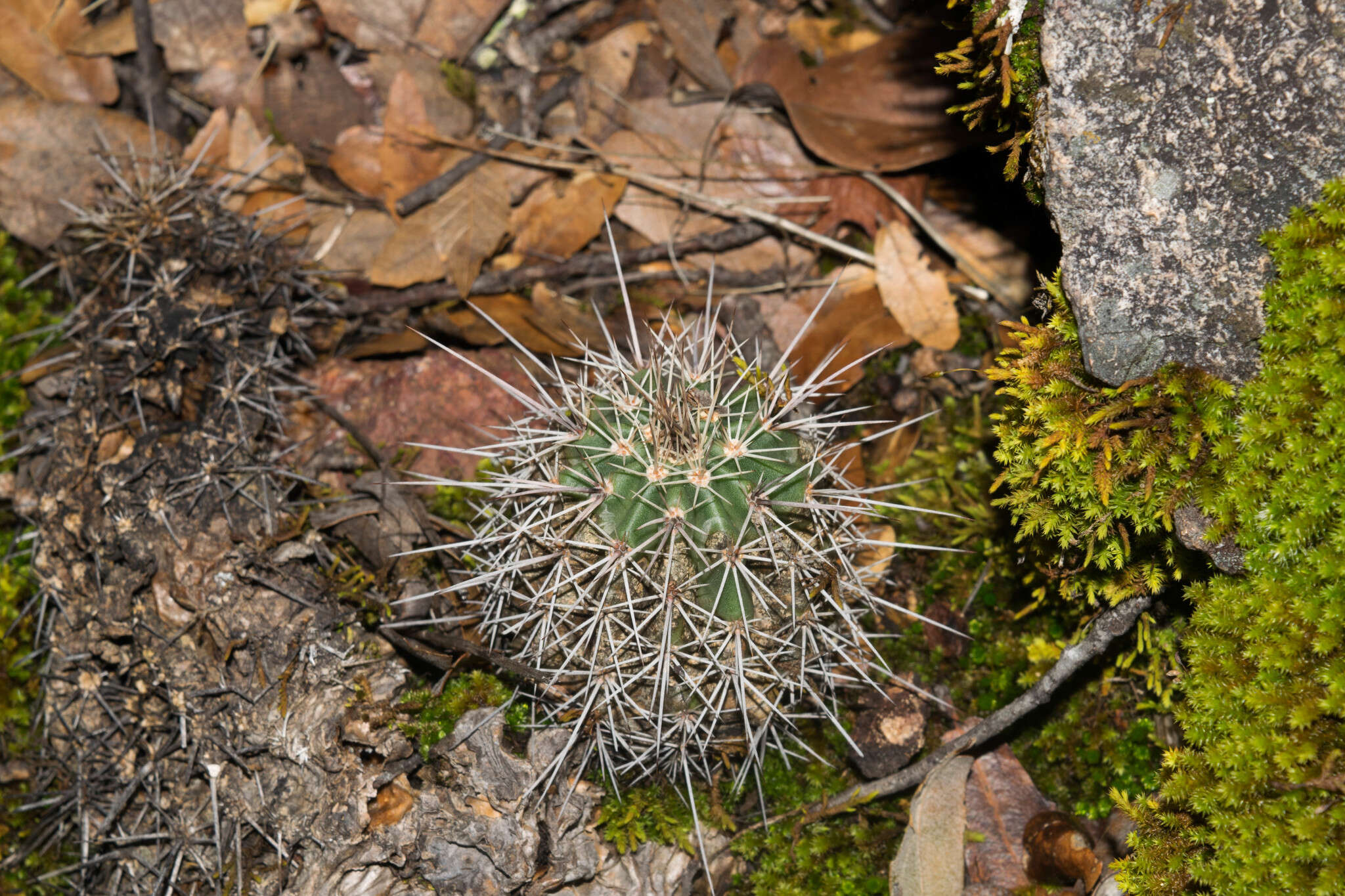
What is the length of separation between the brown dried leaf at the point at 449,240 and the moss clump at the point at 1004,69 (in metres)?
2.09

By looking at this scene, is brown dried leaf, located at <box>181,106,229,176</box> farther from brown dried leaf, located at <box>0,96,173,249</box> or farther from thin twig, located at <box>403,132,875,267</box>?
thin twig, located at <box>403,132,875,267</box>

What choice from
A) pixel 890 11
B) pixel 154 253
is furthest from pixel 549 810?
pixel 890 11

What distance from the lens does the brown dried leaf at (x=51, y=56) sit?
13.6 feet

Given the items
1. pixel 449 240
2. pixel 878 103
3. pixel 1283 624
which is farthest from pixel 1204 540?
pixel 449 240

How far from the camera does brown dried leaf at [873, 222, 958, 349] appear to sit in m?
3.78

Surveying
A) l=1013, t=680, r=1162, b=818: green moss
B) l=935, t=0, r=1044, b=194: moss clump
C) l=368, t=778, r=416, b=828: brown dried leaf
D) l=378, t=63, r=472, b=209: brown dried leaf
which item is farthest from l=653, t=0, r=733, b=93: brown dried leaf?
l=368, t=778, r=416, b=828: brown dried leaf

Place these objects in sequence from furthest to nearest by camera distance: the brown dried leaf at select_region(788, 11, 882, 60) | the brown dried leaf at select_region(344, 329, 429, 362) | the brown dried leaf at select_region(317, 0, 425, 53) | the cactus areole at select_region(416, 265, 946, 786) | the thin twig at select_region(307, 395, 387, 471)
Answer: the brown dried leaf at select_region(317, 0, 425, 53), the brown dried leaf at select_region(788, 11, 882, 60), the brown dried leaf at select_region(344, 329, 429, 362), the thin twig at select_region(307, 395, 387, 471), the cactus areole at select_region(416, 265, 946, 786)

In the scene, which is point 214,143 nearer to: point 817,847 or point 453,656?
point 453,656

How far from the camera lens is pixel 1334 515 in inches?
86.8

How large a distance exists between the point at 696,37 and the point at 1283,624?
3553 mm

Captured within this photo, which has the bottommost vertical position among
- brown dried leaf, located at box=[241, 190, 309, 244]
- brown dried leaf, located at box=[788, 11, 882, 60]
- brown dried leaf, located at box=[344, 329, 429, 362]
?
brown dried leaf, located at box=[344, 329, 429, 362]

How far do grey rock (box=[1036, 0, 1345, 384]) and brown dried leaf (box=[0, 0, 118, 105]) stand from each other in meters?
4.28

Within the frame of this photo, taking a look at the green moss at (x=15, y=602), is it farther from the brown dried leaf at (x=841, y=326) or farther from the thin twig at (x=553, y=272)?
the brown dried leaf at (x=841, y=326)

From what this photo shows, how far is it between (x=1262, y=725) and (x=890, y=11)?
3456mm
